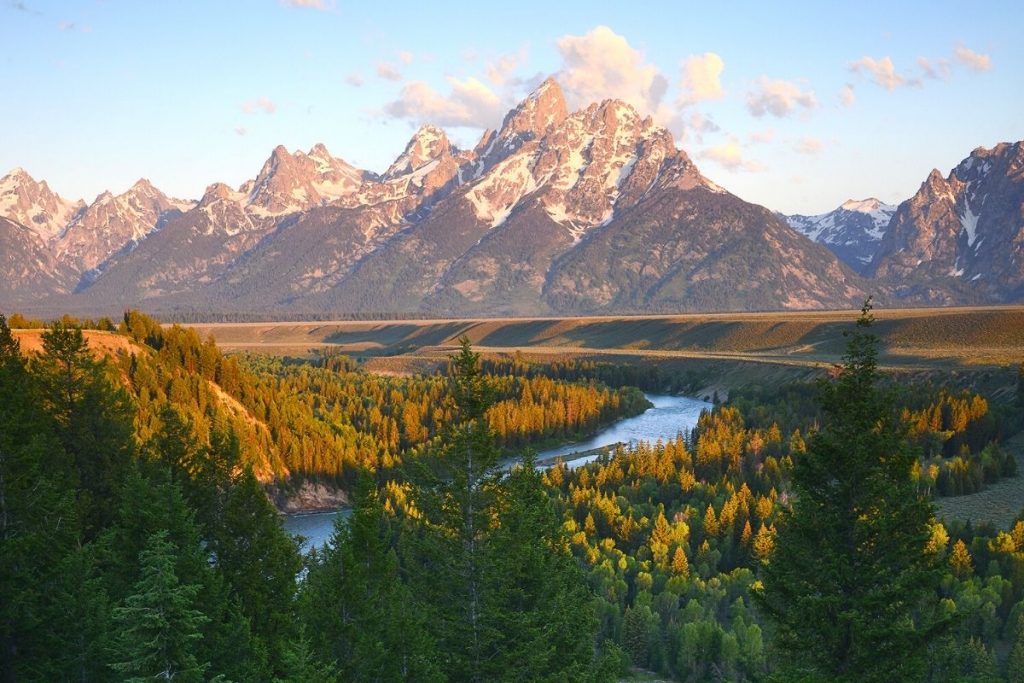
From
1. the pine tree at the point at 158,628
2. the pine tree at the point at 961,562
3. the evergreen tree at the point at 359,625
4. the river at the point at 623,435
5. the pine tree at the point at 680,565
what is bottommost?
the river at the point at 623,435

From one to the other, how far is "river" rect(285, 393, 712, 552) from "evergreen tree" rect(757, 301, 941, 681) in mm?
75011

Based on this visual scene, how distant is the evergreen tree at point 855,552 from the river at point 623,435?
2953 inches

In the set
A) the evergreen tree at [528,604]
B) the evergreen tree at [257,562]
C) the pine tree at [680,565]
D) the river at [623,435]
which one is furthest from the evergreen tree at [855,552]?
the river at [623,435]

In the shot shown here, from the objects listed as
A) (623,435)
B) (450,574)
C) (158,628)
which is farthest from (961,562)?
(623,435)

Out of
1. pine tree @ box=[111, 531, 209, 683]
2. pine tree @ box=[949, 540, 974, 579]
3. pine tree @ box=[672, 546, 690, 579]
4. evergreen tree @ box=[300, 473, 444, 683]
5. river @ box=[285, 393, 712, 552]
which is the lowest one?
river @ box=[285, 393, 712, 552]

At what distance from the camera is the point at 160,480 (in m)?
38.9

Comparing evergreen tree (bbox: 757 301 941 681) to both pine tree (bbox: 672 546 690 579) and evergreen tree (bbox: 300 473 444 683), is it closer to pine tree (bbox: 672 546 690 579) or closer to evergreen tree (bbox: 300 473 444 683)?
evergreen tree (bbox: 300 473 444 683)

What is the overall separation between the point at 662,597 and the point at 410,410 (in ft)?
274

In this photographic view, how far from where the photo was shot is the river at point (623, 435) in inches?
4087

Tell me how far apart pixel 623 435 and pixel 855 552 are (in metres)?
131

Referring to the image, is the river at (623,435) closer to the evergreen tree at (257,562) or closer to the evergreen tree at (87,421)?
the evergreen tree at (87,421)

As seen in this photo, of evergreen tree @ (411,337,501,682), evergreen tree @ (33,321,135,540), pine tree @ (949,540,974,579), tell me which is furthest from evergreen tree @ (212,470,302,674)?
pine tree @ (949,540,974,579)

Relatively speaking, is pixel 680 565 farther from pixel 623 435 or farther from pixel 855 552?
pixel 623 435

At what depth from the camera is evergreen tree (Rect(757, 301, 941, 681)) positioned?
2292 centimetres
